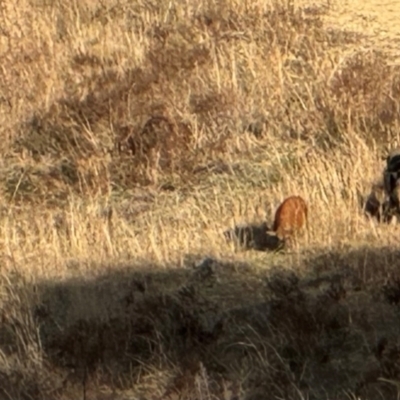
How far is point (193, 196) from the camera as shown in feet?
32.0

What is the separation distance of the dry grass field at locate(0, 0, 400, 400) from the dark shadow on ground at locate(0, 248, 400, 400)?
0.5 inches

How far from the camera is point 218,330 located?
674cm

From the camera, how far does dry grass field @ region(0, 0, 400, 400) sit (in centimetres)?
657

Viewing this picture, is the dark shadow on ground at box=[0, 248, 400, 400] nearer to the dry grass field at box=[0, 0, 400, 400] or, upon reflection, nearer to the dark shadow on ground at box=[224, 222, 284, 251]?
the dry grass field at box=[0, 0, 400, 400]

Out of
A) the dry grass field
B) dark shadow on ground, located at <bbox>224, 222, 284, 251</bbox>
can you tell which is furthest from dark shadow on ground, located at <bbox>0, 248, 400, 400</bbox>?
dark shadow on ground, located at <bbox>224, 222, 284, 251</bbox>

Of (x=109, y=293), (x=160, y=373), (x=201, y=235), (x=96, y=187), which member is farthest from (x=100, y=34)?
(x=160, y=373)

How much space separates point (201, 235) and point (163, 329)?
1394 millimetres

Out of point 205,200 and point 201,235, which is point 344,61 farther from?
point 201,235

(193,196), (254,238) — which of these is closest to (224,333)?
(254,238)

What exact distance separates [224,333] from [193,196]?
3089 mm

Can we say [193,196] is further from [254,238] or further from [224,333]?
[224,333]

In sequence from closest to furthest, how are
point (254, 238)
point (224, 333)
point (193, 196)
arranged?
point (224, 333) < point (254, 238) < point (193, 196)

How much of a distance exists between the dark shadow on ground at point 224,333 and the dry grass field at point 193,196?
1 centimetres

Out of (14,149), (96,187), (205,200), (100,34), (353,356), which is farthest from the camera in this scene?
A: (100,34)
